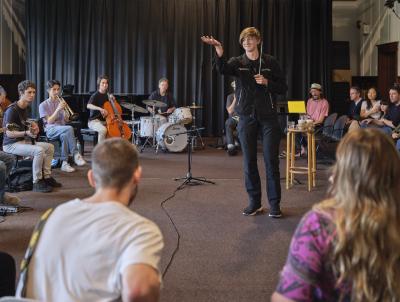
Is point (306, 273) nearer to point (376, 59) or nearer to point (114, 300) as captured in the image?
point (114, 300)

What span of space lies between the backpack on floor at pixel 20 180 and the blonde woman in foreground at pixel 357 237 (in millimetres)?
4961

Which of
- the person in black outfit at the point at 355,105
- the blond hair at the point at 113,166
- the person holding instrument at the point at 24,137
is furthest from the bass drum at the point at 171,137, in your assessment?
the blond hair at the point at 113,166

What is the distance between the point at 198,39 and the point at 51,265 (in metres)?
11.2

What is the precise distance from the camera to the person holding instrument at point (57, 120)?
23.5ft

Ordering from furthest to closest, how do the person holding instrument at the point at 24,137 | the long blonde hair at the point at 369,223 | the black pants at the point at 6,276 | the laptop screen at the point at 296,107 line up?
the laptop screen at the point at 296,107
the person holding instrument at the point at 24,137
the black pants at the point at 6,276
the long blonde hair at the point at 369,223

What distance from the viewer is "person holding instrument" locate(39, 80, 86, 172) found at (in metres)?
7.17

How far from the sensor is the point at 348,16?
507 inches

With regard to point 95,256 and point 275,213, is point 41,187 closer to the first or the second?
point 275,213

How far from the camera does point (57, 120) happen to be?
741cm

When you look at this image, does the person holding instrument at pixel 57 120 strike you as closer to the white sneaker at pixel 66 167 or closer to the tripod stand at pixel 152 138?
the white sneaker at pixel 66 167

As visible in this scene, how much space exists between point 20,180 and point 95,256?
4.85m

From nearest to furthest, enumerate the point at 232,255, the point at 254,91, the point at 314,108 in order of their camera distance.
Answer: the point at 232,255, the point at 254,91, the point at 314,108

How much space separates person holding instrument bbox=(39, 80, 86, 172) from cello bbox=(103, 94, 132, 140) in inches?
34.6

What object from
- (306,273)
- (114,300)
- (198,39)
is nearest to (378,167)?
(306,273)
